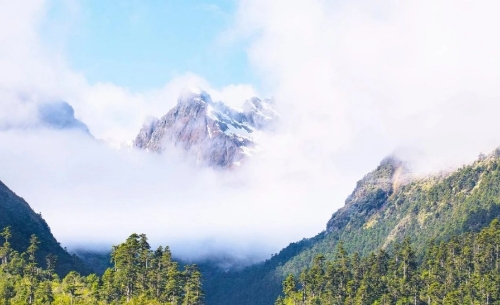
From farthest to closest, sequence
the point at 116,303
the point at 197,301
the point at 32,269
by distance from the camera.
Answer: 1. the point at 32,269
2. the point at 197,301
3. the point at 116,303

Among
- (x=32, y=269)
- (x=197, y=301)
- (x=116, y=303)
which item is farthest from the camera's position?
(x=32, y=269)

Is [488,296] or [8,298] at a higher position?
[8,298]

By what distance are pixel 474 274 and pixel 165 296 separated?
95.7 meters

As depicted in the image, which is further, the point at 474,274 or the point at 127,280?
the point at 474,274

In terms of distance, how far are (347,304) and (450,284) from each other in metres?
32.2

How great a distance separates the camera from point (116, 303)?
16888cm

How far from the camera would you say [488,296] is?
187 m

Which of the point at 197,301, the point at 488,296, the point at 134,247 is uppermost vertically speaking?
the point at 134,247

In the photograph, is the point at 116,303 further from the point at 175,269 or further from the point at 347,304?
the point at 347,304

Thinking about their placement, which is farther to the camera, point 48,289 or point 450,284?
point 450,284

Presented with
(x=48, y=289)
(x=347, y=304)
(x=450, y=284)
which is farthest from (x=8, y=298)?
(x=450, y=284)

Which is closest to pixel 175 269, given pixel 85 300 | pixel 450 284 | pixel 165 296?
pixel 165 296

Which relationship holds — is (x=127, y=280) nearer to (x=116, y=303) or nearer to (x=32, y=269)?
(x=116, y=303)

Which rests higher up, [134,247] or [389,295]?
[134,247]
